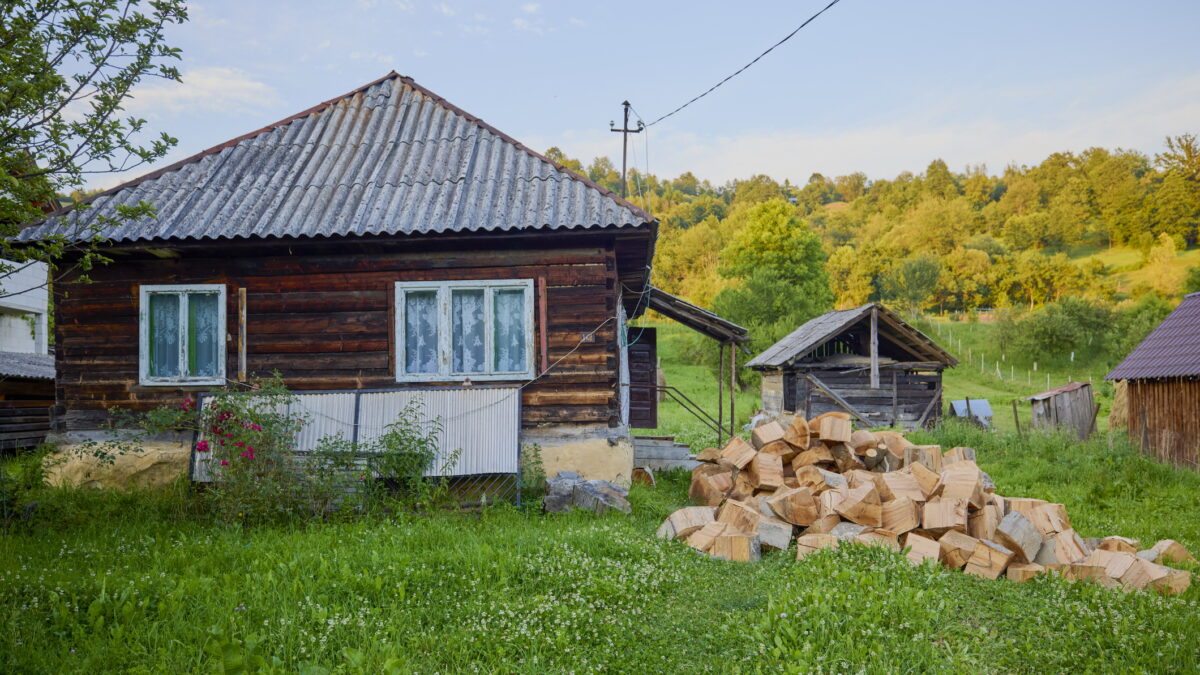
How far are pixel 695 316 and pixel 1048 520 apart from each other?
267 inches

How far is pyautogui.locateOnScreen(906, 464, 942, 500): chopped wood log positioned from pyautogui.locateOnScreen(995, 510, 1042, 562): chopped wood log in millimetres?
921

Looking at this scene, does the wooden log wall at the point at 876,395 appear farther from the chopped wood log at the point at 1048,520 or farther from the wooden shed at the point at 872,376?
the chopped wood log at the point at 1048,520

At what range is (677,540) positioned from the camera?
275 inches

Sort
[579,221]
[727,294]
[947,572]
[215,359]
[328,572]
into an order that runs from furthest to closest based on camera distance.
A: 1. [727,294]
2. [215,359]
3. [579,221]
4. [947,572]
5. [328,572]

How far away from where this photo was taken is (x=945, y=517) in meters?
6.50

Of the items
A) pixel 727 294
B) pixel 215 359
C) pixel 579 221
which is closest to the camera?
pixel 579 221

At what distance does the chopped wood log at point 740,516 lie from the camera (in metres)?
7.02

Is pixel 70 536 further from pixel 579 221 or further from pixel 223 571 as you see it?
pixel 579 221

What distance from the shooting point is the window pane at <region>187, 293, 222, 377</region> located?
9.59m

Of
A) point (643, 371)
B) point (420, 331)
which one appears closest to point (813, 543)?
point (420, 331)

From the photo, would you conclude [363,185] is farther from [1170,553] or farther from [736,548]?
[1170,553]

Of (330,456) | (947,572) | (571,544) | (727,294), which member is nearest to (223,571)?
(330,456)

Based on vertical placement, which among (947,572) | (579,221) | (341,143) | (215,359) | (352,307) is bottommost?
(947,572)

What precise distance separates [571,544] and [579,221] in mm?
4267
